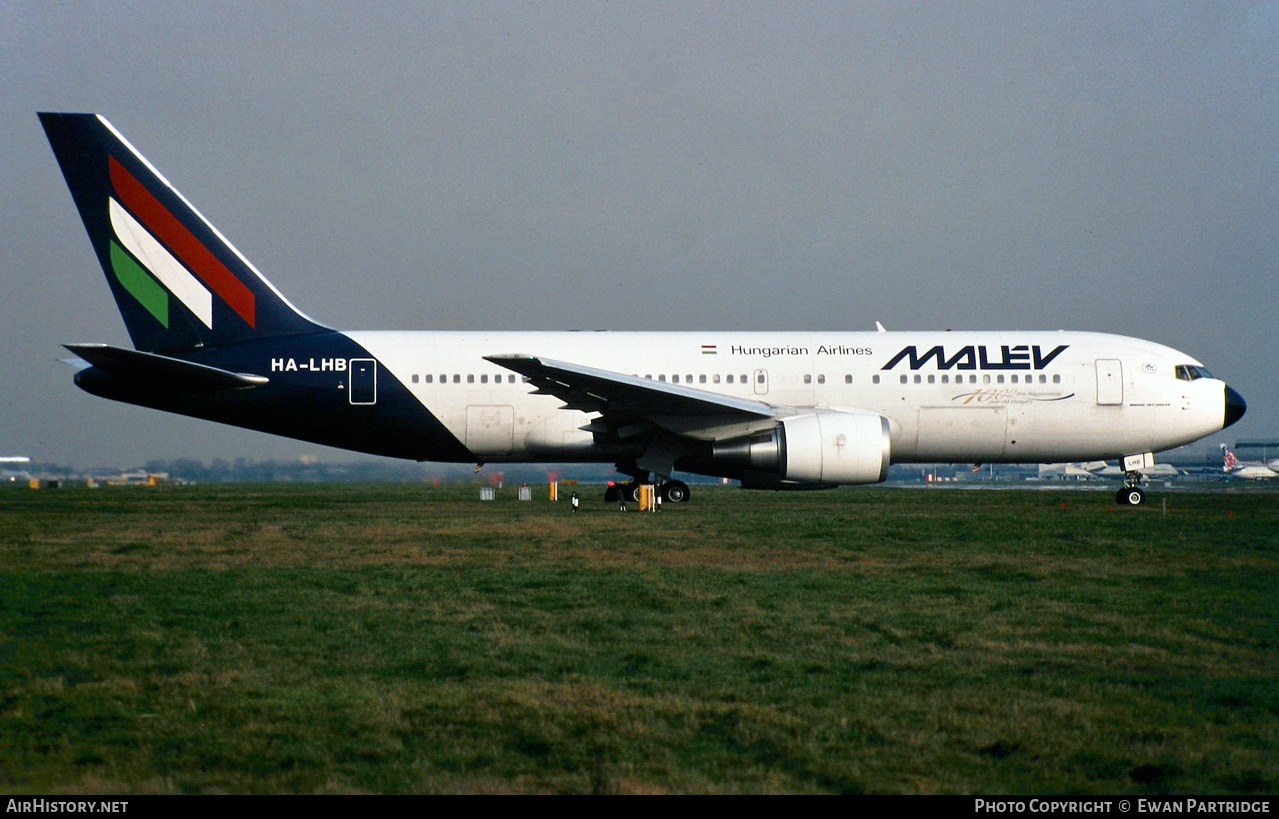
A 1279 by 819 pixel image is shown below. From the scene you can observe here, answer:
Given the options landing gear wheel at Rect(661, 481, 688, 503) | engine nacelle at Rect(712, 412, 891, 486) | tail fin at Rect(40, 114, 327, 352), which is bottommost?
landing gear wheel at Rect(661, 481, 688, 503)

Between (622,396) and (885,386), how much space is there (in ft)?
19.5

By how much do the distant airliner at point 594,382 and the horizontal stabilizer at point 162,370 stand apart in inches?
2.1

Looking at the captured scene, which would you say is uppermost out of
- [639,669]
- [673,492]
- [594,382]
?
[594,382]

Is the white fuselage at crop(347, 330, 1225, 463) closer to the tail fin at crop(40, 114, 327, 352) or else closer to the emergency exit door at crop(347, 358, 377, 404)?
the emergency exit door at crop(347, 358, 377, 404)

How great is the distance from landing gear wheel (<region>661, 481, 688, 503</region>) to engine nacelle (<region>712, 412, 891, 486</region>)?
3.53 meters

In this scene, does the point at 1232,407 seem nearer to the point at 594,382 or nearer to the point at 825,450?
the point at 825,450

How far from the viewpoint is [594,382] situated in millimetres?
18750

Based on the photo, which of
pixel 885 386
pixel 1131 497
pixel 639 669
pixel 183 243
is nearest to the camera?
pixel 639 669

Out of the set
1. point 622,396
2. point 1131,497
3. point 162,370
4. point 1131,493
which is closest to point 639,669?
point 622,396

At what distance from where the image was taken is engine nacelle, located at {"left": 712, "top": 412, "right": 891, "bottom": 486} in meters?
18.3

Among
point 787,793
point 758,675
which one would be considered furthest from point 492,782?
point 758,675

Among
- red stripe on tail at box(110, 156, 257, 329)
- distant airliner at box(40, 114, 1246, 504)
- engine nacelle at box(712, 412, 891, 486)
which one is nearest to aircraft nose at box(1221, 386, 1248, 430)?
distant airliner at box(40, 114, 1246, 504)

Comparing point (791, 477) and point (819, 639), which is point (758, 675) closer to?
point (819, 639)

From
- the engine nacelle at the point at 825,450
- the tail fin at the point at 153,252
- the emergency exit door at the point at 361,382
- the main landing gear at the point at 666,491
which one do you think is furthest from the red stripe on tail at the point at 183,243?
the engine nacelle at the point at 825,450
